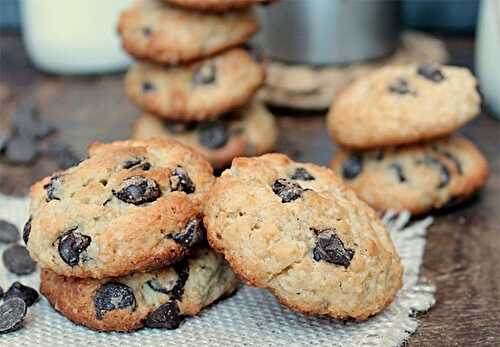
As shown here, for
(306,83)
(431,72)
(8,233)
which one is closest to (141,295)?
(8,233)

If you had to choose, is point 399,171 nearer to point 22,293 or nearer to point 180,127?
point 180,127

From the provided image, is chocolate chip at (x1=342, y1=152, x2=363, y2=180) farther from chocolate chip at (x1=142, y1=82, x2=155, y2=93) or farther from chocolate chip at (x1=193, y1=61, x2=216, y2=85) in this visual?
chocolate chip at (x1=142, y1=82, x2=155, y2=93)

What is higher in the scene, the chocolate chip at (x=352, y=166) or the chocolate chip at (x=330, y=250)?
the chocolate chip at (x=330, y=250)

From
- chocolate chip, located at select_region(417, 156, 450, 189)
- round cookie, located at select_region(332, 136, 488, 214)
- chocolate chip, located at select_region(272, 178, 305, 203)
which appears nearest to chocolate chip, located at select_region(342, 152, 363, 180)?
round cookie, located at select_region(332, 136, 488, 214)

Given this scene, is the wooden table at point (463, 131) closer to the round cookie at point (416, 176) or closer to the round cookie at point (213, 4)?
the round cookie at point (416, 176)

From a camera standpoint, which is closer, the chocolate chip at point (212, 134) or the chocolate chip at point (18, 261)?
the chocolate chip at point (18, 261)

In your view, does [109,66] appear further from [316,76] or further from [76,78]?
[316,76]

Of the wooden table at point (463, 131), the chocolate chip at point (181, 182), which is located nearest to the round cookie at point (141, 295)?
the chocolate chip at point (181, 182)
